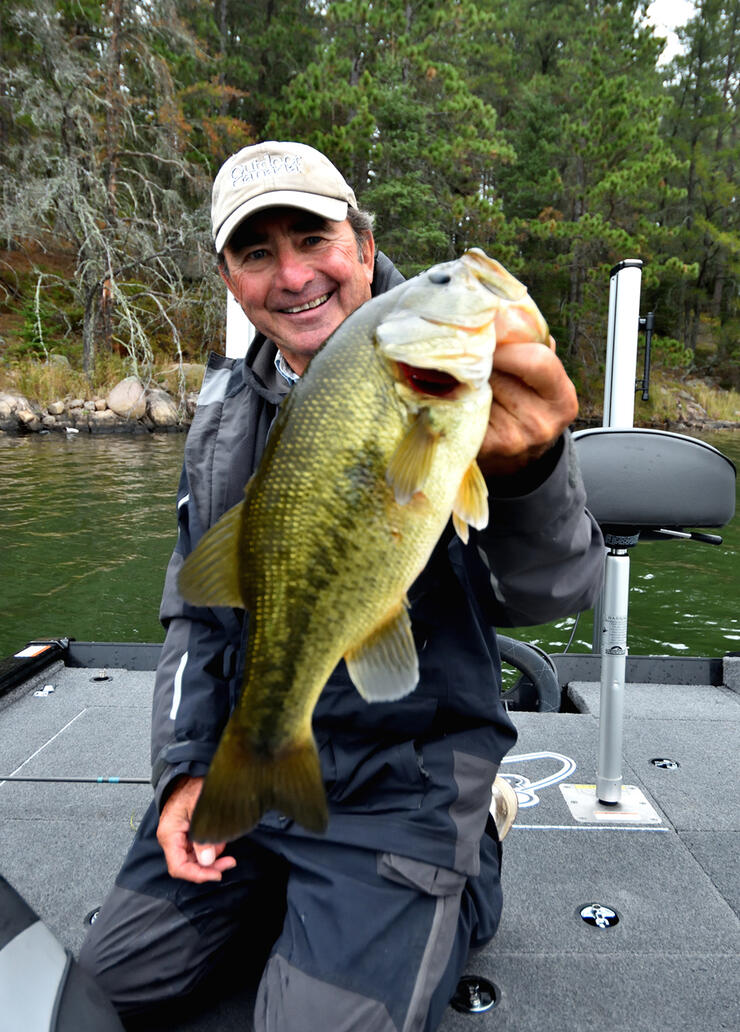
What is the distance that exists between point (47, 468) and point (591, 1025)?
15173 mm

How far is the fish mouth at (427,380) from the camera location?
1358 millimetres

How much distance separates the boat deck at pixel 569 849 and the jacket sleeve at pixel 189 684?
2.20 ft

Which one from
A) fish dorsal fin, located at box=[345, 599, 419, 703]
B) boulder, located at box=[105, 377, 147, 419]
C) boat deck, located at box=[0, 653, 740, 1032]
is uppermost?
boulder, located at box=[105, 377, 147, 419]

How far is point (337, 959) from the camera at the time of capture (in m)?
1.82

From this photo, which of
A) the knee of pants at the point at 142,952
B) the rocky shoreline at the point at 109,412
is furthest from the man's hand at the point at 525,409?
the rocky shoreline at the point at 109,412

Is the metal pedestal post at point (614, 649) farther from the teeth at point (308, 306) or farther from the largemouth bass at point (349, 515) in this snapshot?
the largemouth bass at point (349, 515)

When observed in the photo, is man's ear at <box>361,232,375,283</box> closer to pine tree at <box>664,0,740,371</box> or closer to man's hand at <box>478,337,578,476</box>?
man's hand at <box>478,337,578,476</box>

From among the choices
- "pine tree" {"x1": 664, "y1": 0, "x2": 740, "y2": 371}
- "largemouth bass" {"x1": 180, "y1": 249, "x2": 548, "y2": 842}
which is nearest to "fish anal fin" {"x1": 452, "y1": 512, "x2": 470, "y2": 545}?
"largemouth bass" {"x1": 180, "y1": 249, "x2": 548, "y2": 842}

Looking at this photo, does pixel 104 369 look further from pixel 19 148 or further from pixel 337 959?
pixel 337 959

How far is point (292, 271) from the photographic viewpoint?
2398 millimetres

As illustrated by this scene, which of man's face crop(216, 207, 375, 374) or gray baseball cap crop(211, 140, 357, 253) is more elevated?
gray baseball cap crop(211, 140, 357, 253)

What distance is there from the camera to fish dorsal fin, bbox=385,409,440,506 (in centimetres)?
132

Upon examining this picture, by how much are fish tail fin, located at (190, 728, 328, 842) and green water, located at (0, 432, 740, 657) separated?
6358mm

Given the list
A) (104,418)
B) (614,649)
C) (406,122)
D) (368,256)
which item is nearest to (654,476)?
(614,649)
